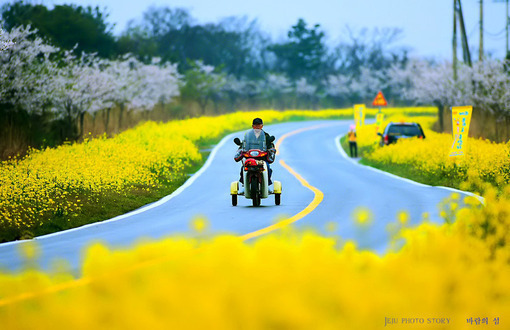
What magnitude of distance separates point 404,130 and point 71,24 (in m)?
34.9

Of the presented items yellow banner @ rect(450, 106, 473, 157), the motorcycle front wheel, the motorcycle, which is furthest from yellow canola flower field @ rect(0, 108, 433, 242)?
yellow banner @ rect(450, 106, 473, 157)

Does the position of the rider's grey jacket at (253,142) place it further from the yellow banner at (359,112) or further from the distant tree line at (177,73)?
the yellow banner at (359,112)

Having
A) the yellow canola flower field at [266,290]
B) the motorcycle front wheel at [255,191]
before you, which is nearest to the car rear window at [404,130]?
the motorcycle front wheel at [255,191]

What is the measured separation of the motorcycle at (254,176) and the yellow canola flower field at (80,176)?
3020 mm

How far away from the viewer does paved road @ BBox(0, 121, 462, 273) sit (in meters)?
11.3

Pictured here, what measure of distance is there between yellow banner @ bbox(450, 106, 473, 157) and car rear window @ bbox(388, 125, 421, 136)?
35.3ft

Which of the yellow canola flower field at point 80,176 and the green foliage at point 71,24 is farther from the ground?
the green foliage at point 71,24

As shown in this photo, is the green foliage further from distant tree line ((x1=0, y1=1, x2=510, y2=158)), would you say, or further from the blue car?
the blue car

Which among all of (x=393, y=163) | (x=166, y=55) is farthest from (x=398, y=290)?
(x=166, y=55)

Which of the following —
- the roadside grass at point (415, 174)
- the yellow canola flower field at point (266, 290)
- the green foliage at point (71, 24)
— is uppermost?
the green foliage at point (71, 24)

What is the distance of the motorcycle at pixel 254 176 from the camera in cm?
1608

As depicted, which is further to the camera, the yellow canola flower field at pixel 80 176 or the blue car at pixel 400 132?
the blue car at pixel 400 132

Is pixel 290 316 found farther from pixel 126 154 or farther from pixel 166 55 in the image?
pixel 166 55

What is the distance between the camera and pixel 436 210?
1532 cm
